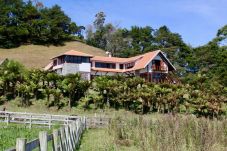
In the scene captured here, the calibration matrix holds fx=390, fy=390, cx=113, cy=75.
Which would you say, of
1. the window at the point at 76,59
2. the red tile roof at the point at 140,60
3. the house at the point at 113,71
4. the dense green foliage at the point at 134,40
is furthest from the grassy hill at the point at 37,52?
the window at the point at 76,59

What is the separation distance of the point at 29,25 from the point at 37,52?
8.95 metres

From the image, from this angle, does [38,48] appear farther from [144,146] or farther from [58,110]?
[144,146]

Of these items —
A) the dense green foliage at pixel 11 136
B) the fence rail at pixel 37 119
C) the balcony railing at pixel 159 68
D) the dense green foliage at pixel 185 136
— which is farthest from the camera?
the balcony railing at pixel 159 68

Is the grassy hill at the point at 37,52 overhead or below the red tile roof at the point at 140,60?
overhead

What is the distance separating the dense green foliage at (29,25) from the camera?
282 feet

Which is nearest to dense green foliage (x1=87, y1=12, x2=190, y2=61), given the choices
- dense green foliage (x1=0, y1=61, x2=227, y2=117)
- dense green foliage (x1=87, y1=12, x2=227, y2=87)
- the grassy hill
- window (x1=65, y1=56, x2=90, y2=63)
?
dense green foliage (x1=87, y1=12, x2=227, y2=87)

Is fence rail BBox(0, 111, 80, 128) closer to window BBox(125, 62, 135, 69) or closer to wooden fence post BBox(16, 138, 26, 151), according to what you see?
wooden fence post BBox(16, 138, 26, 151)

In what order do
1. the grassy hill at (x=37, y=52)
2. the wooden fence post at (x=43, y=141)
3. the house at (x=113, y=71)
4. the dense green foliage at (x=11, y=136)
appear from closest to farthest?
the wooden fence post at (x=43, y=141)
the dense green foliage at (x=11, y=136)
the house at (x=113, y=71)
the grassy hill at (x=37, y=52)

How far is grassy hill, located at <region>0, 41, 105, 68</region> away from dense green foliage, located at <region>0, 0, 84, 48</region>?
2226 mm

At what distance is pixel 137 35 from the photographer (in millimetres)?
93375

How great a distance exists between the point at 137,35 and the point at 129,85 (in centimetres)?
5092

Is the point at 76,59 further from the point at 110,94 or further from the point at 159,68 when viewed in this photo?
the point at 110,94

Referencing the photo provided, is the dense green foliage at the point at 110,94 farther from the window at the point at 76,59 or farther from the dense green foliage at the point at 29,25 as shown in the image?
the dense green foliage at the point at 29,25

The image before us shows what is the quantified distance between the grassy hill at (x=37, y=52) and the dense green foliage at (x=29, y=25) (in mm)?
2226
